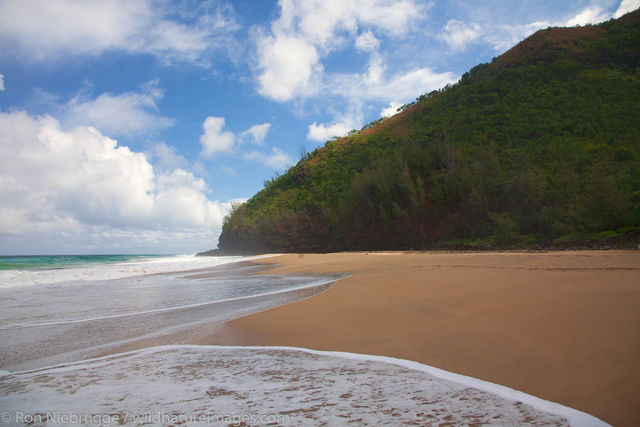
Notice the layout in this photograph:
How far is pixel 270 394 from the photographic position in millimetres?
1790

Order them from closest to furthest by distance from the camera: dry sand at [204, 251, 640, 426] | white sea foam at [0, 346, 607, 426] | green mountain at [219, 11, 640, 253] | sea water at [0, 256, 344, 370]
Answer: white sea foam at [0, 346, 607, 426], dry sand at [204, 251, 640, 426], sea water at [0, 256, 344, 370], green mountain at [219, 11, 640, 253]

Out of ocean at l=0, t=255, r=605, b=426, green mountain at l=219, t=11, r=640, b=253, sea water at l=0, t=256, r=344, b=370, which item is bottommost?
sea water at l=0, t=256, r=344, b=370

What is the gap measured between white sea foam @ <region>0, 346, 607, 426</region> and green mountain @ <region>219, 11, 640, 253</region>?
14.9 metres

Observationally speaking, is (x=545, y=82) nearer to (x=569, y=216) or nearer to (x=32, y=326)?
(x=569, y=216)

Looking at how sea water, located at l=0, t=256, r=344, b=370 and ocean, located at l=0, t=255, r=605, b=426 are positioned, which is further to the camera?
sea water, located at l=0, t=256, r=344, b=370

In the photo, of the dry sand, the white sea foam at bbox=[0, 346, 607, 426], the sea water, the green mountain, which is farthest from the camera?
the green mountain

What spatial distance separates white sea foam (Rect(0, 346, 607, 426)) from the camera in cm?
146

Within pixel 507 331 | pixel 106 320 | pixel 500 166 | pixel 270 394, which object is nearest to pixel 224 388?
pixel 270 394

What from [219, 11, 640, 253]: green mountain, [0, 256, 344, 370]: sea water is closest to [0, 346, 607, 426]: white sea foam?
[0, 256, 344, 370]: sea water

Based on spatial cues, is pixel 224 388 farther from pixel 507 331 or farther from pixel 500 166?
pixel 500 166

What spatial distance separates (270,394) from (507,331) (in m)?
2.14

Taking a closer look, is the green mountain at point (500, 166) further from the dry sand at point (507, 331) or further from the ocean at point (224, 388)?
the ocean at point (224, 388)

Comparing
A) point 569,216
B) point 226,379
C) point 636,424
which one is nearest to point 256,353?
point 226,379

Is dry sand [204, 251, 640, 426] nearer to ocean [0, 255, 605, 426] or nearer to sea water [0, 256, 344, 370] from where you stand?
ocean [0, 255, 605, 426]
